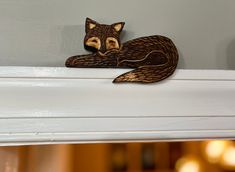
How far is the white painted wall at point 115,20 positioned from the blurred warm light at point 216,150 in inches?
41.8

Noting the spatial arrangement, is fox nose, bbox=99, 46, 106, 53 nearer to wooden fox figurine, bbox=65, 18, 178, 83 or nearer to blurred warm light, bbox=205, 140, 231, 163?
wooden fox figurine, bbox=65, 18, 178, 83

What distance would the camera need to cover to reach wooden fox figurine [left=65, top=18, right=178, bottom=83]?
46 cm

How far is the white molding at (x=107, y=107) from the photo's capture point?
17.4 inches

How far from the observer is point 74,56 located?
1.51 feet

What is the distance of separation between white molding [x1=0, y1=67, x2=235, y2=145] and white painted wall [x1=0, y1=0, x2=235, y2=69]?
0.05 m

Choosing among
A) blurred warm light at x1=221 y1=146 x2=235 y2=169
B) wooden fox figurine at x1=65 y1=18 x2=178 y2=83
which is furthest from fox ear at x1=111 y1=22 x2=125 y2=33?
blurred warm light at x1=221 y1=146 x2=235 y2=169

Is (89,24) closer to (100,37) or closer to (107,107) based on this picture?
(100,37)

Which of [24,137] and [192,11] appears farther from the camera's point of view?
[192,11]

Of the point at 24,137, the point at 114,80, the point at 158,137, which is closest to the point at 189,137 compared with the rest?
Answer: the point at 158,137

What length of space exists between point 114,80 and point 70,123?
9 cm

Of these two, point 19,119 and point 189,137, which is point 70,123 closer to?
point 19,119

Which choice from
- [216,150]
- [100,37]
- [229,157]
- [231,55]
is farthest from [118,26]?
[229,157]

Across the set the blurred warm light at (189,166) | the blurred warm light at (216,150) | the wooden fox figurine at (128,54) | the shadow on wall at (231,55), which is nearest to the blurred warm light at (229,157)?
the blurred warm light at (216,150)

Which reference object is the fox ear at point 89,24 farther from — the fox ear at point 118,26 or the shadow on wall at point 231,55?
the shadow on wall at point 231,55
